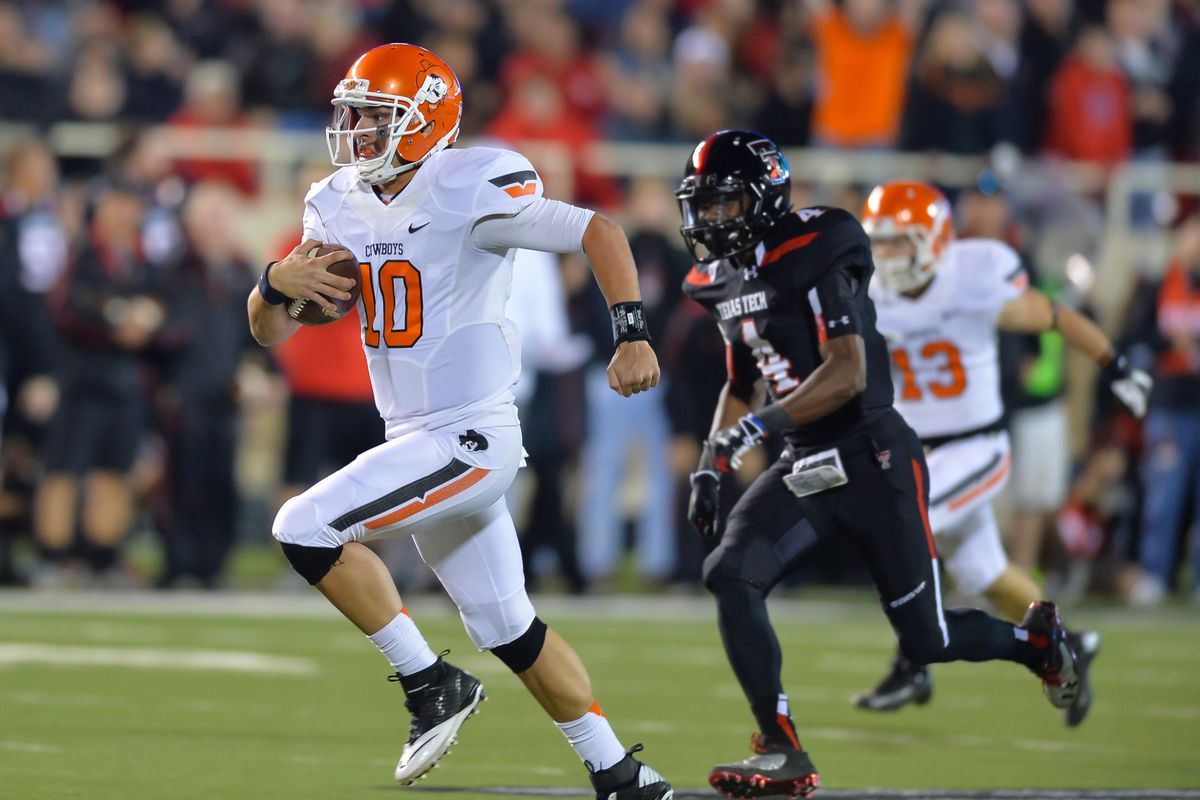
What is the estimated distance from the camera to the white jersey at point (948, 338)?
6.86 m

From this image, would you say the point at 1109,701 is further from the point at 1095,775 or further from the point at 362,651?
the point at 362,651

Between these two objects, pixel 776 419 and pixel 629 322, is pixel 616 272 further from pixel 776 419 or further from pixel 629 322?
pixel 776 419

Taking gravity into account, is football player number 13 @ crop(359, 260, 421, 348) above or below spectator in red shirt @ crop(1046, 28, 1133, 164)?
above

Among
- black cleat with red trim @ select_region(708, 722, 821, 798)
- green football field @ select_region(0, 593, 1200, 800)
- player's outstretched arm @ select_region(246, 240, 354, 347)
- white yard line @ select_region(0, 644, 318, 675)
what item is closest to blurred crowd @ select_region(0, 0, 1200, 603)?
green football field @ select_region(0, 593, 1200, 800)

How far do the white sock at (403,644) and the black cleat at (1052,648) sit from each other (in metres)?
1.83

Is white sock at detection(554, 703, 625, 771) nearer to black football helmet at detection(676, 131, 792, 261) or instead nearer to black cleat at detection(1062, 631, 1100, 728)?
black football helmet at detection(676, 131, 792, 261)

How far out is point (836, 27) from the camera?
12.0 meters

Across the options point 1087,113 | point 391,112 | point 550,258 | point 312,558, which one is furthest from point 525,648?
point 1087,113

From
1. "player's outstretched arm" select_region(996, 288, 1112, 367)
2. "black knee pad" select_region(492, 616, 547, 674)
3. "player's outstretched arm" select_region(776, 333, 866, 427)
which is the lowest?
"black knee pad" select_region(492, 616, 547, 674)

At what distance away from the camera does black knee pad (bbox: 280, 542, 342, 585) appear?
183 inches

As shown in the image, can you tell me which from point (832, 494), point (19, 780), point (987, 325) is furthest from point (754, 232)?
point (19, 780)

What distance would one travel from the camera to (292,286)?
4.77 m

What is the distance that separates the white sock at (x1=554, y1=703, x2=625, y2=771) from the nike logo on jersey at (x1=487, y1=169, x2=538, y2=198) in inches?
48.5

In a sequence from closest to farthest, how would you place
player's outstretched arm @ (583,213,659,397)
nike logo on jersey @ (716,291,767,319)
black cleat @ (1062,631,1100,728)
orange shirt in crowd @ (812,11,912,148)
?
player's outstretched arm @ (583,213,659,397) → nike logo on jersey @ (716,291,767,319) → black cleat @ (1062,631,1100,728) → orange shirt in crowd @ (812,11,912,148)
